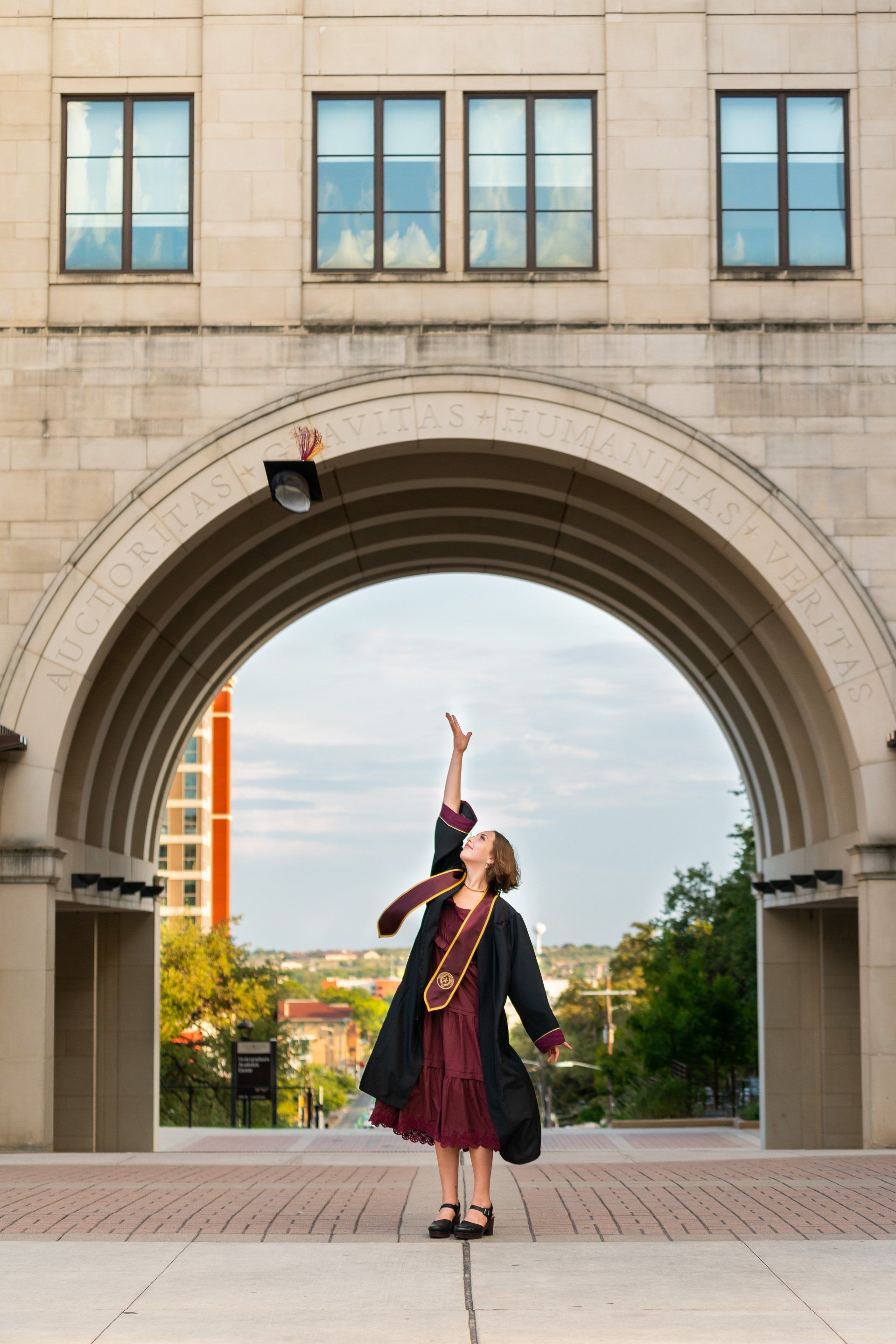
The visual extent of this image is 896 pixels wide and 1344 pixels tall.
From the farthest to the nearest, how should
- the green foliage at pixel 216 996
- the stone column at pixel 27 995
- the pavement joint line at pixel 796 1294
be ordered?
the green foliage at pixel 216 996 → the stone column at pixel 27 995 → the pavement joint line at pixel 796 1294

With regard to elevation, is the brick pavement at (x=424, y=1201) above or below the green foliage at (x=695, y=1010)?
above

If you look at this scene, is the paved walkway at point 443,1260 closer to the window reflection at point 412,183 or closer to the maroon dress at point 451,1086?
the maroon dress at point 451,1086

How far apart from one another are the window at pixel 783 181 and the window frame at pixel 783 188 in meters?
0.01

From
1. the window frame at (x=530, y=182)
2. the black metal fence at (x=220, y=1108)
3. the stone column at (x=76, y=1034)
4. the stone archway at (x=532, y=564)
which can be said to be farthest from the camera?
the black metal fence at (x=220, y=1108)

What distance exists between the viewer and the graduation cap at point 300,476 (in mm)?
15391

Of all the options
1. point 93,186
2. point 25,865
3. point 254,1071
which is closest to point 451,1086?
point 25,865


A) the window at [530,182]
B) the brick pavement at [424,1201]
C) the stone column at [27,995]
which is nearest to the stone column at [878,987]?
the brick pavement at [424,1201]

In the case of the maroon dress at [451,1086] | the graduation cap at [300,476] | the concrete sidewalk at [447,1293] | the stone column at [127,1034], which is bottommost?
the stone column at [127,1034]

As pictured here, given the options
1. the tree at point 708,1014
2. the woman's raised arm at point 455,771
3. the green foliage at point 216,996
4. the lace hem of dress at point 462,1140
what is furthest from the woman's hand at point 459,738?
the green foliage at point 216,996

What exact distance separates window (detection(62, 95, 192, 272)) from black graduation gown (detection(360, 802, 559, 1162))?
10998mm

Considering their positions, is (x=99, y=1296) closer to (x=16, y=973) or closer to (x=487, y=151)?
(x=16, y=973)

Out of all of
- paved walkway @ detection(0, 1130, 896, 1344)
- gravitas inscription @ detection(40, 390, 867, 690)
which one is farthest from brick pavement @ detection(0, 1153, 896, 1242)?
gravitas inscription @ detection(40, 390, 867, 690)

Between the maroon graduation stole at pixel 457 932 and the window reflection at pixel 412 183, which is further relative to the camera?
the window reflection at pixel 412 183

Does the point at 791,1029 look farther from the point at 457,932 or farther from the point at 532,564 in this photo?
the point at 457,932
